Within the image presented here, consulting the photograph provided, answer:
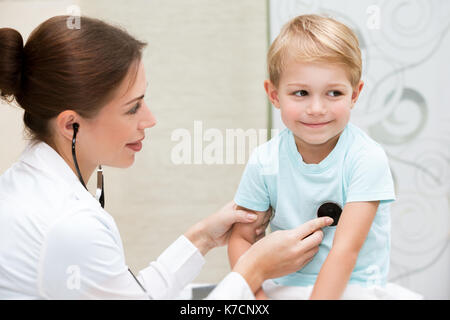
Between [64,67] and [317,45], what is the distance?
0.49 metres

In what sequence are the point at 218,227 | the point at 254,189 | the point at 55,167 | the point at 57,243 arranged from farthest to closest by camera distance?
1. the point at 218,227
2. the point at 254,189
3. the point at 55,167
4. the point at 57,243

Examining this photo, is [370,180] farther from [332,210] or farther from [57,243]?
[57,243]

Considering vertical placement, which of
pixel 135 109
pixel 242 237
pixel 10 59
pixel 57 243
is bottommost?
pixel 242 237

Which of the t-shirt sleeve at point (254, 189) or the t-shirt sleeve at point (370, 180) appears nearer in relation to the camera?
the t-shirt sleeve at point (370, 180)

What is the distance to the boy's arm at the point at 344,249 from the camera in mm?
875

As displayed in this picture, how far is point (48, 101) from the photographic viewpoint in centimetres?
93

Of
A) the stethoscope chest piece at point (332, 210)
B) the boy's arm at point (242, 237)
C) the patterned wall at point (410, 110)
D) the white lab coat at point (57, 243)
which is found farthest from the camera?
the patterned wall at point (410, 110)

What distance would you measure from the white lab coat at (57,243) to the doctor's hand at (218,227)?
23cm

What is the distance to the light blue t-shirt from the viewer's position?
917mm

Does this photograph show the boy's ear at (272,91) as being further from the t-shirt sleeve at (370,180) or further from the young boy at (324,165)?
the t-shirt sleeve at (370,180)

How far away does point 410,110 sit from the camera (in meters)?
1.22

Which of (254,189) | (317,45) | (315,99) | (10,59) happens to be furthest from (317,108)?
(10,59)

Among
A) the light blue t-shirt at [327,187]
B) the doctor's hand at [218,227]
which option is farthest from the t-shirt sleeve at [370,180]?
the doctor's hand at [218,227]
